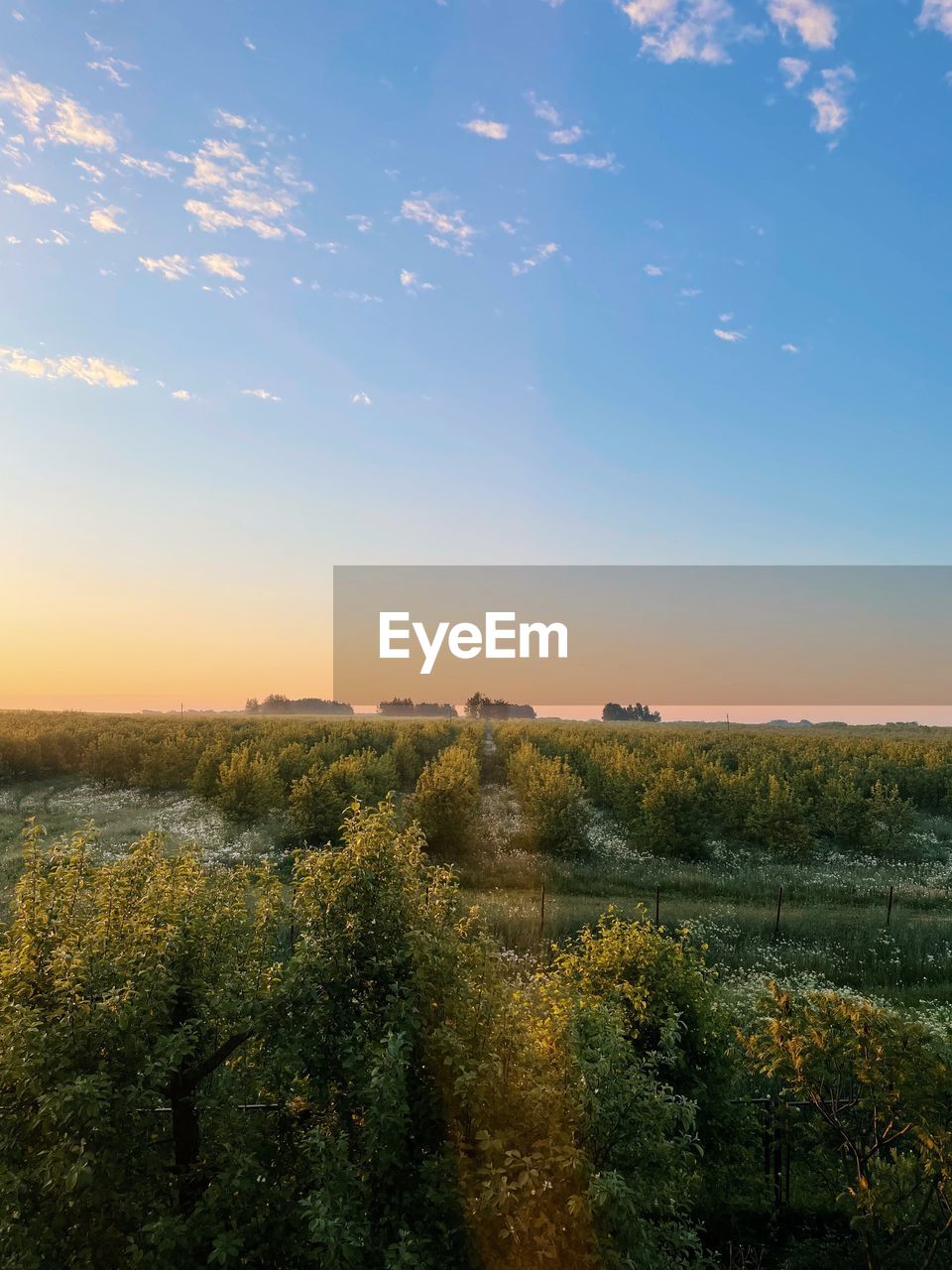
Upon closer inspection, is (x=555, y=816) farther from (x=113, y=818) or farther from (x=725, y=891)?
(x=113, y=818)

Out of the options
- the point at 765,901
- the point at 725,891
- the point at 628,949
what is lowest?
the point at 765,901

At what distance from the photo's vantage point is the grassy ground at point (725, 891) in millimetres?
27938

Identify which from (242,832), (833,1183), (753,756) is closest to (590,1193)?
(833,1183)

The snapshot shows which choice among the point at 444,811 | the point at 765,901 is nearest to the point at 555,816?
the point at 444,811

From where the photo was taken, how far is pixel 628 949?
14.5 meters

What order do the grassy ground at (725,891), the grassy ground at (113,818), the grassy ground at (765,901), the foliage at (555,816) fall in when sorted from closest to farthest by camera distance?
the grassy ground at (765,901) < the grassy ground at (725,891) < the foliage at (555,816) < the grassy ground at (113,818)

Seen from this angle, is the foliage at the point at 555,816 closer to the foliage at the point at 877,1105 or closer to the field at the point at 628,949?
the field at the point at 628,949

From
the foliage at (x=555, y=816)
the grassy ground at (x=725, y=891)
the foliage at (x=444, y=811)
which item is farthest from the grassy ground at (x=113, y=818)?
the foliage at (x=555, y=816)

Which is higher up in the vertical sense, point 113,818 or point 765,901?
point 113,818

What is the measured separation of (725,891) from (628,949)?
2662cm

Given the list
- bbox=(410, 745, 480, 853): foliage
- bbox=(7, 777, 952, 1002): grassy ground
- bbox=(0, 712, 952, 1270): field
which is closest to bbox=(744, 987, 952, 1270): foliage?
bbox=(0, 712, 952, 1270): field

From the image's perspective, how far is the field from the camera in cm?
955

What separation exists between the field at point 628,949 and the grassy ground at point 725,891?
7.6 inches

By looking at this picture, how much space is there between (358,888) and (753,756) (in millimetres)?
66132
